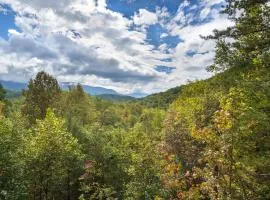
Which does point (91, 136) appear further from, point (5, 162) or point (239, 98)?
point (239, 98)

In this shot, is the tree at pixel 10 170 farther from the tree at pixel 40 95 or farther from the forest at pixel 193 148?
the tree at pixel 40 95

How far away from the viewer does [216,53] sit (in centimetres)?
2012

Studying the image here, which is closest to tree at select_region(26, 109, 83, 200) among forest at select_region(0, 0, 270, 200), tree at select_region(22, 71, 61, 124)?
forest at select_region(0, 0, 270, 200)

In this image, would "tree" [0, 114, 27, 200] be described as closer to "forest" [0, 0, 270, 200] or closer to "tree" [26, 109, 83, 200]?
"forest" [0, 0, 270, 200]

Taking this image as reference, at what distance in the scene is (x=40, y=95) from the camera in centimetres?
6244

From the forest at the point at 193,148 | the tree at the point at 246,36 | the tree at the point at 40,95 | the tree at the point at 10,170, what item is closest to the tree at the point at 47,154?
the forest at the point at 193,148

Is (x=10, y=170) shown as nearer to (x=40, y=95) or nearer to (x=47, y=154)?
(x=47, y=154)

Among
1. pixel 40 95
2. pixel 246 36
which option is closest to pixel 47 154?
pixel 246 36

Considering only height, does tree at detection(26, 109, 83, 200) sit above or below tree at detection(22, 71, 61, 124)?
below

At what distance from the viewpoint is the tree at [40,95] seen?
201 feet

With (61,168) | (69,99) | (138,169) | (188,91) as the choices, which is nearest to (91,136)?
(61,168)

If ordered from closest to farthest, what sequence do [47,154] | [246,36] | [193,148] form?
[246,36] → [47,154] → [193,148]

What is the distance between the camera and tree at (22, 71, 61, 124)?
61250 millimetres

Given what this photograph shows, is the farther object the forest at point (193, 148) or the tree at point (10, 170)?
the tree at point (10, 170)
